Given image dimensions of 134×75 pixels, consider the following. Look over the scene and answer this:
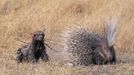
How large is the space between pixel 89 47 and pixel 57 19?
427 cm

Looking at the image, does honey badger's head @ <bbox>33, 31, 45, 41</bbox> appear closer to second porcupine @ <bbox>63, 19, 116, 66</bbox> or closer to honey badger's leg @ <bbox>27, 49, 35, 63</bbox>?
honey badger's leg @ <bbox>27, 49, 35, 63</bbox>

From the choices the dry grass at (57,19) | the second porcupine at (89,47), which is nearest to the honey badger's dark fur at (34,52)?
the dry grass at (57,19)

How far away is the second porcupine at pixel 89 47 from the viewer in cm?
874

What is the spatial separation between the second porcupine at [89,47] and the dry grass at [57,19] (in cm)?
33

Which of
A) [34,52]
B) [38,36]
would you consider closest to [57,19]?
[34,52]

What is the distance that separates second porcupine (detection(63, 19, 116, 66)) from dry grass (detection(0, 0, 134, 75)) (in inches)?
13.0

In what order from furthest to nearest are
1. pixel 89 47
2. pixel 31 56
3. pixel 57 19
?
1. pixel 57 19
2. pixel 31 56
3. pixel 89 47

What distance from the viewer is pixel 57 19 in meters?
13.0

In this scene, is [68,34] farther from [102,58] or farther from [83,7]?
[83,7]

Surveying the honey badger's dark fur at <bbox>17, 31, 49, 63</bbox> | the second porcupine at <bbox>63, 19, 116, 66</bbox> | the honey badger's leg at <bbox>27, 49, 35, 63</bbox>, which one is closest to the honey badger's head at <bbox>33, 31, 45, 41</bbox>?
the honey badger's dark fur at <bbox>17, 31, 49, 63</bbox>

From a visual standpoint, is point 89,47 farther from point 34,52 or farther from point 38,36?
point 34,52

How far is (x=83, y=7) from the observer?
1366cm

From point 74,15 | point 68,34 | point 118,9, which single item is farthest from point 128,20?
point 68,34

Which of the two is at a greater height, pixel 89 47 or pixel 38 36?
pixel 38 36
